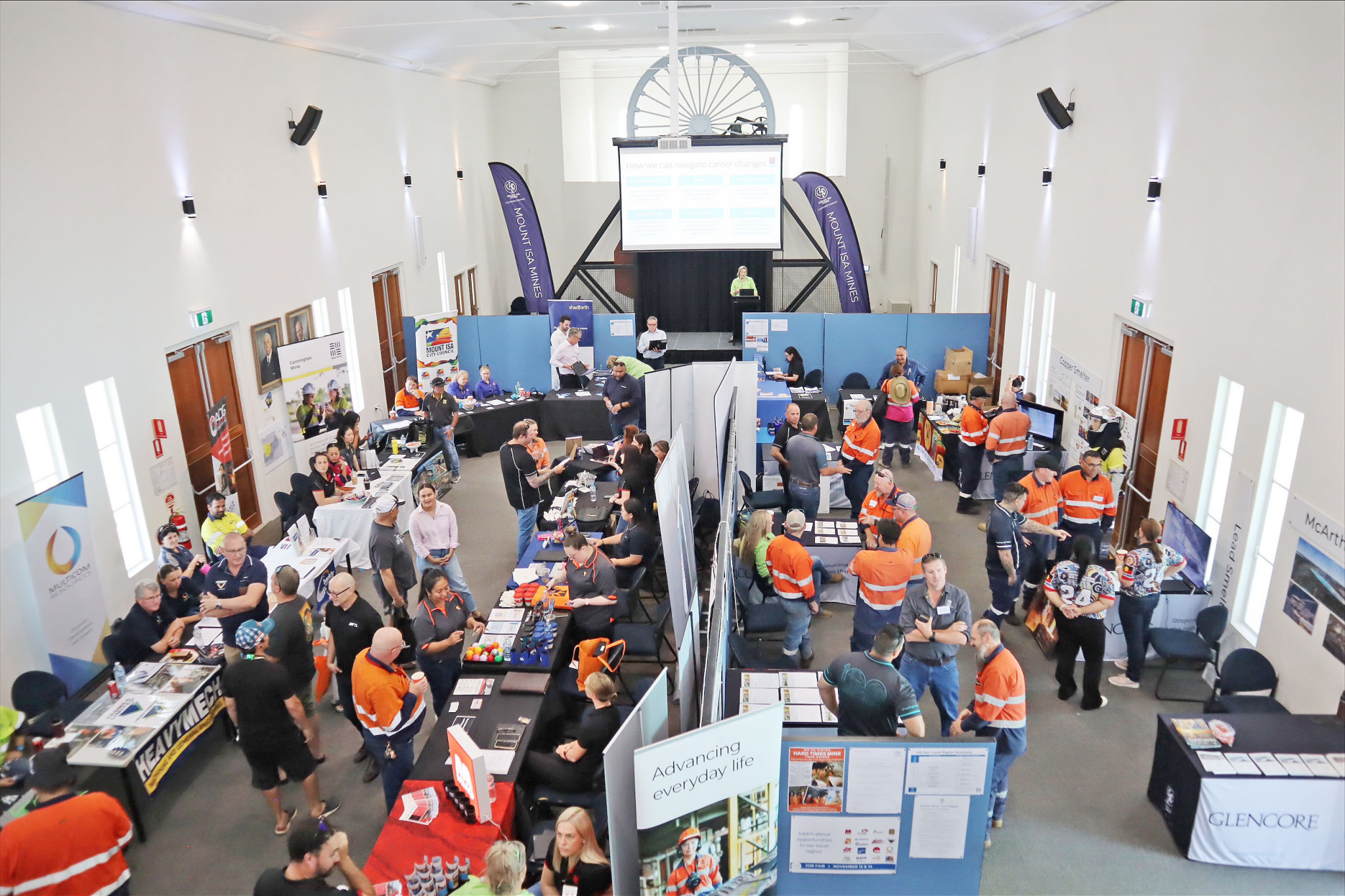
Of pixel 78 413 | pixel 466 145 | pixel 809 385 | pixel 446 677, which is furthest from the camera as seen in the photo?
pixel 466 145

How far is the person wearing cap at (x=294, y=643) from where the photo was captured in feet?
16.6

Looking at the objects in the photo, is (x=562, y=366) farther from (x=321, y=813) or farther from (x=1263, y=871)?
(x=1263, y=871)

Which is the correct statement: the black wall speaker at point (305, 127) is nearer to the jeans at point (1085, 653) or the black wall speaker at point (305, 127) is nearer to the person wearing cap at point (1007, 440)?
the person wearing cap at point (1007, 440)

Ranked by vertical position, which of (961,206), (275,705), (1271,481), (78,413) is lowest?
(275,705)

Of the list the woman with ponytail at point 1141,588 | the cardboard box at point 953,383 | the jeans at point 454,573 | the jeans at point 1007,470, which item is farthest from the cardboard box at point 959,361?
the jeans at point 454,573

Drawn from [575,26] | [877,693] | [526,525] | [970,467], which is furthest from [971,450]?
[575,26]

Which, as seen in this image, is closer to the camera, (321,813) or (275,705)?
(275,705)

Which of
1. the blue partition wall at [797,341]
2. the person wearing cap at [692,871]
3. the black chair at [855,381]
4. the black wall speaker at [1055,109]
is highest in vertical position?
the black wall speaker at [1055,109]

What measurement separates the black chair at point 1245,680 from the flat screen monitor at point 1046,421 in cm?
345

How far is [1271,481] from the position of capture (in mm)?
5570

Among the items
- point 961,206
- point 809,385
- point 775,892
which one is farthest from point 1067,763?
point 961,206

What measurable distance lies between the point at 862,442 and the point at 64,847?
6.32 meters

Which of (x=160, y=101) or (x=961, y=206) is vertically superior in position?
(x=160, y=101)

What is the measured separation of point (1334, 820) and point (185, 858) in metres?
5.93
